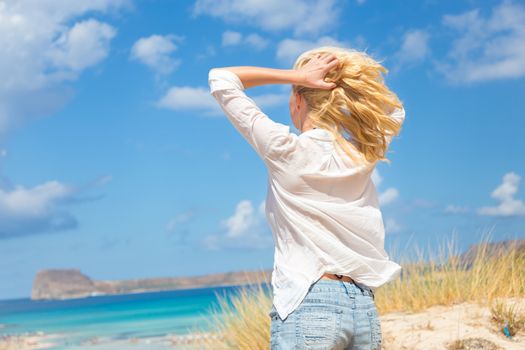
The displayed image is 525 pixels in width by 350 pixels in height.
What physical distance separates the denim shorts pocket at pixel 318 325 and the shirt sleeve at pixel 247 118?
0.40 metres

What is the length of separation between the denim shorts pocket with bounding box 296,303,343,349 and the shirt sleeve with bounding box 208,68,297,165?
0.40 metres

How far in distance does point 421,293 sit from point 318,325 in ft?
13.0

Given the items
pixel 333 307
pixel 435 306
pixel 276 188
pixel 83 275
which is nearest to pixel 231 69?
pixel 276 188

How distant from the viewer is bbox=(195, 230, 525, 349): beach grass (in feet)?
16.9

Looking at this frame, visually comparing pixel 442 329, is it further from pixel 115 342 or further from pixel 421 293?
pixel 115 342

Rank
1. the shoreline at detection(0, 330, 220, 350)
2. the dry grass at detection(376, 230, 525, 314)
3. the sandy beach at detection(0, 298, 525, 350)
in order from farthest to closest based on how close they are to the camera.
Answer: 1. the shoreline at detection(0, 330, 220, 350)
2. the dry grass at detection(376, 230, 525, 314)
3. the sandy beach at detection(0, 298, 525, 350)

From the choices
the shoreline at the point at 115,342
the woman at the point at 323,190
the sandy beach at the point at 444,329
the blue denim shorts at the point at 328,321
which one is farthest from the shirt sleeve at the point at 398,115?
the shoreline at the point at 115,342

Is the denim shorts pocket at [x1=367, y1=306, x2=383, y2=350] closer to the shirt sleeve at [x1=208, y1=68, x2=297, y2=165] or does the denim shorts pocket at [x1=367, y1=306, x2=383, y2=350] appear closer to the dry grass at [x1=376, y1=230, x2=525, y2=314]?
the shirt sleeve at [x1=208, y1=68, x2=297, y2=165]

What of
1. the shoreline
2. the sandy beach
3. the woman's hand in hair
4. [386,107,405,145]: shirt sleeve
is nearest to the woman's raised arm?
the woman's hand in hair

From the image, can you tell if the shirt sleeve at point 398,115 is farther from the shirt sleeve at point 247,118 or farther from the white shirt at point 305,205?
the shirt sleeve at point 247,118

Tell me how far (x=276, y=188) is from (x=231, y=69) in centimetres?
37

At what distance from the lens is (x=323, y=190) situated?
6.05 feet

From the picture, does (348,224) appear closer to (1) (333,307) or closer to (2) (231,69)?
(1) (333,307)

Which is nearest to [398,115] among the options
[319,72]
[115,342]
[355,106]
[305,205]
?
[355,106]
